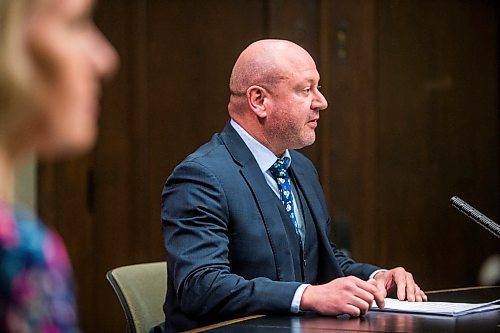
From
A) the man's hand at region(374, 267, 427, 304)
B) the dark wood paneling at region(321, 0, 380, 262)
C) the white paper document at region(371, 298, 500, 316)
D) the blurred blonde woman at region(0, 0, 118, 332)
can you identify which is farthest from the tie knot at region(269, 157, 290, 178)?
the dark wood paneling at region(321, 0, 380, 262)

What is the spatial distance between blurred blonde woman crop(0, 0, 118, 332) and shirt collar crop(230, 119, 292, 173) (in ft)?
6.28

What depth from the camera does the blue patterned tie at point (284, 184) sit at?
3.02m

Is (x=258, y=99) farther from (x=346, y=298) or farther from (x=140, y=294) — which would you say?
(x=346, y=298)

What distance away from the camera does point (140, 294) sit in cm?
288

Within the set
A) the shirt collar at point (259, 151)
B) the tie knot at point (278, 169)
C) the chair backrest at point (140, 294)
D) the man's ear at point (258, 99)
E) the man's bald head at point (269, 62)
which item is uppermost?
the man's bald head at point (269, 62)

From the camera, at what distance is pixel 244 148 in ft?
9.89

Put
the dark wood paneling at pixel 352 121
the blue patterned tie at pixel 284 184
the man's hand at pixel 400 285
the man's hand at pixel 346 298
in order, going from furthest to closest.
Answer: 1. the dark wood paneling at pixel 352 121
2. the blue patterned tie at pixel 284 184
3. the man's hand at pixel 400 285
4. the man's hand at pixel 346 298

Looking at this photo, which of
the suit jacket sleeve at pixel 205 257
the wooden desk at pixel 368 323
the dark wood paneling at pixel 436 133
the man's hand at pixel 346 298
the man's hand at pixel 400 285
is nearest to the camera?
the wooden desk at pixel 368 323

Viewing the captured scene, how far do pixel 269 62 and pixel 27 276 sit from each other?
212 cm

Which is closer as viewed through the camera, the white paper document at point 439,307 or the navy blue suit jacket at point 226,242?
the white paper document at point 439,307

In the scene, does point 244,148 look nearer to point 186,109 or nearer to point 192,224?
point 192,224

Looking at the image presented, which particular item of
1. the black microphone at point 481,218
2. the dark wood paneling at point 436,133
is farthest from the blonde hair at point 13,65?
the dark wood paneling at point 436,133

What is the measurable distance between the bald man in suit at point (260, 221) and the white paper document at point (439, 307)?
66mm

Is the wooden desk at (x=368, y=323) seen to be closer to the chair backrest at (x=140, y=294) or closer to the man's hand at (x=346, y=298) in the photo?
the man's hand at (x=346, y=298)
